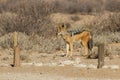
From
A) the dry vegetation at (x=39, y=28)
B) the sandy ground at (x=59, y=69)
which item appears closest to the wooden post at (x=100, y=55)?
the sandy ground at (x=59, y=69)

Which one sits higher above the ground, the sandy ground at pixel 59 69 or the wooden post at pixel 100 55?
the wooden post at pixel 100 55

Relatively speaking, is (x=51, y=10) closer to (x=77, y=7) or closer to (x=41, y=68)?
(x=41, y=68)

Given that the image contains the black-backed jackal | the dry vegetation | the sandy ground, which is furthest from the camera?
the dry vegetation

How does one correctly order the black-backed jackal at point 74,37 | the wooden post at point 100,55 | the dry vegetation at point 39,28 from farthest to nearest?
the dry vegetation at point 39,28 → the black-backed jackal at point 74,37 → the wooden post at point 100,55

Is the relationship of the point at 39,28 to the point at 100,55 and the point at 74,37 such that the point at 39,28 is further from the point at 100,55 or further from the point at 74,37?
the point at 100,55

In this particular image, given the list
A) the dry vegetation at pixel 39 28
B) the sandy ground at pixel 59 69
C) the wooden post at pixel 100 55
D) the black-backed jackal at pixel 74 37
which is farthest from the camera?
the dry vegetation at pixel 39 28

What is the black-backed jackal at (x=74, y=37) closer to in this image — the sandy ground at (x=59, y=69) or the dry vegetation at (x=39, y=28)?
the sandy ground at (x=59, y=69)

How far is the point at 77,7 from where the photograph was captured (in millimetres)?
66812

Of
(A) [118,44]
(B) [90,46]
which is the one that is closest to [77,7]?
(A) [118,44]

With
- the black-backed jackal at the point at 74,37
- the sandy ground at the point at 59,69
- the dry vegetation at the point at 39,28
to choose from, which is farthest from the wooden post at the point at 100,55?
the dry vegetation at the point at 39,28

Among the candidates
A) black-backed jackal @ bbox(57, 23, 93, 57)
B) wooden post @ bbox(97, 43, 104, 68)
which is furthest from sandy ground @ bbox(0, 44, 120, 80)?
black-backed jackal @ bbox(57, 23, 93, 57)

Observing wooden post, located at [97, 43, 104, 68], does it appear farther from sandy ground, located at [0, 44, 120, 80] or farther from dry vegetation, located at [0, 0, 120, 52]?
dry vegetation, located at [0, 0, 120, 52]

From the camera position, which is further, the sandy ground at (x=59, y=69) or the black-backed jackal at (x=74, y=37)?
the black-backed jackal at (x=74, y=37)

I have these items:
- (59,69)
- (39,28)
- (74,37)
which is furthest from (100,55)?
(39,28)
